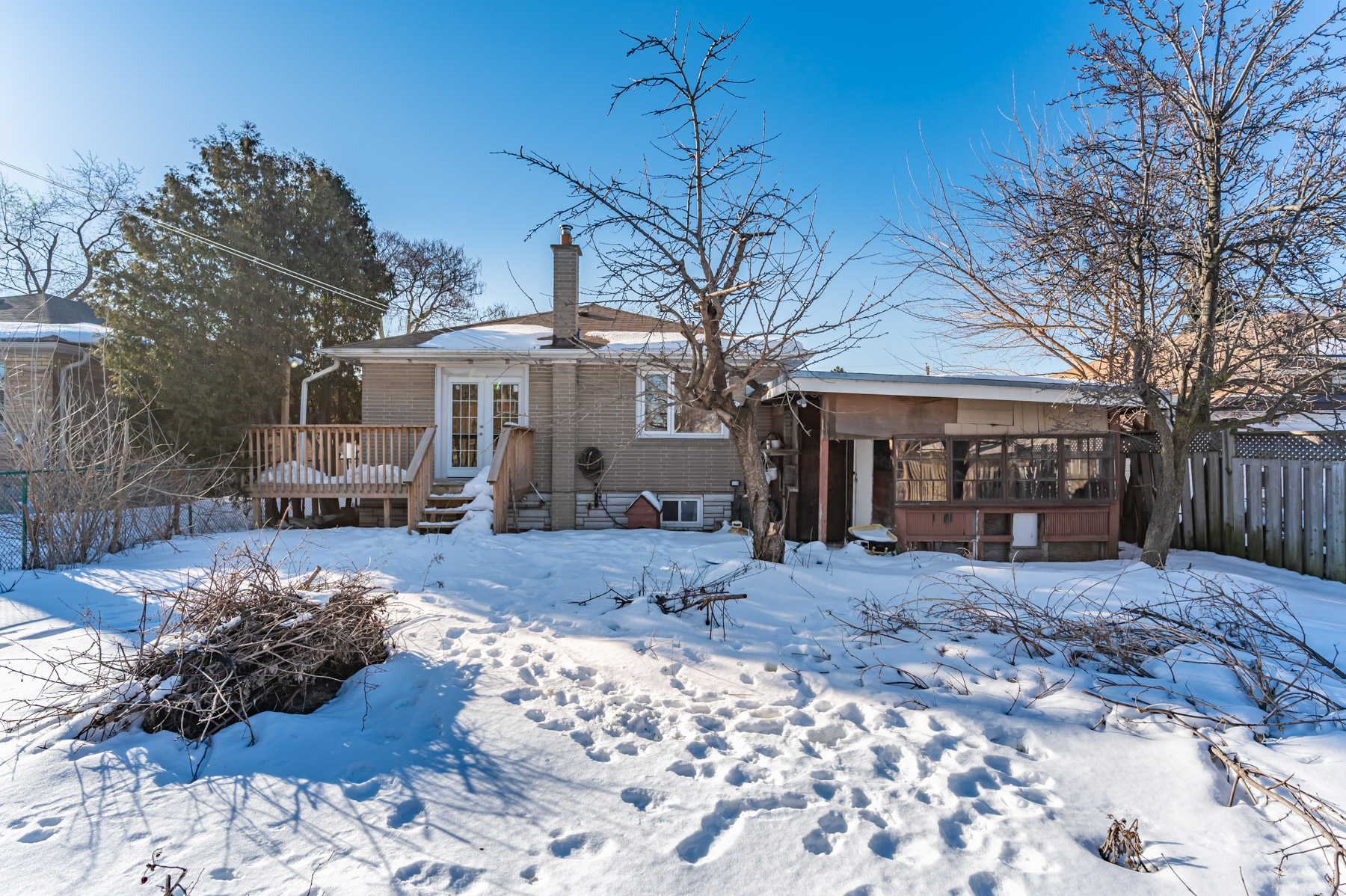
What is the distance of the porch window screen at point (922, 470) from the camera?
28.3ft

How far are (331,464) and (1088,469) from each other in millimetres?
11458

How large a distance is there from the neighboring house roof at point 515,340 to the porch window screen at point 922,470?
370 centimetres

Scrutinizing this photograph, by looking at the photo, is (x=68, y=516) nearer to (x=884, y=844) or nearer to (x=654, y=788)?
(x=654, y=788)

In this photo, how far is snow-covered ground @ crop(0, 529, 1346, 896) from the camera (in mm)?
2105

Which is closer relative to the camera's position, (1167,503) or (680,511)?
(1167,503)

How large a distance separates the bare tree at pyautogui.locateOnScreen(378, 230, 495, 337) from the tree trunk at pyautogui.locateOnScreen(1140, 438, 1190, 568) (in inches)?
844

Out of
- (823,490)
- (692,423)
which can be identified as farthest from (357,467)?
(823,490)

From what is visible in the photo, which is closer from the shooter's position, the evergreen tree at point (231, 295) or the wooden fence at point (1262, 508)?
the wooden fence at point (1262, 508)

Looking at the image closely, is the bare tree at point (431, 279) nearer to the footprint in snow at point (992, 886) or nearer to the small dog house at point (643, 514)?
the small dog house at point (643, 514)

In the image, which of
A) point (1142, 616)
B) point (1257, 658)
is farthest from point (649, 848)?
point (1142, 616)

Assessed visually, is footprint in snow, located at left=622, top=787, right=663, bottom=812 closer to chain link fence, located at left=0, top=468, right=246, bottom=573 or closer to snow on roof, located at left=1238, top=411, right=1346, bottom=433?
chain link fence, located at left=0, top=468, right=246, bottom=573

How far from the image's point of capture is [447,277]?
926 inches

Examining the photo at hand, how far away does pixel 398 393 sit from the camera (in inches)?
441

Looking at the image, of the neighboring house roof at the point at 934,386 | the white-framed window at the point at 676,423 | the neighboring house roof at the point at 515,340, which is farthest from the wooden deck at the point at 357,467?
the neighboring house roof at the point at 934,386
